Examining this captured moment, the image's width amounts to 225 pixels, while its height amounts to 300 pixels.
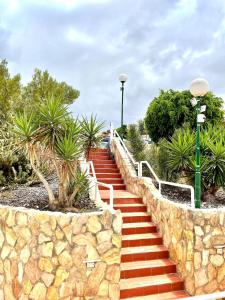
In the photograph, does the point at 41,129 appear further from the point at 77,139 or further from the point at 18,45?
the point at 18,45

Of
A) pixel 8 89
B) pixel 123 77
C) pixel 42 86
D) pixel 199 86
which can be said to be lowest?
pixel 199 86

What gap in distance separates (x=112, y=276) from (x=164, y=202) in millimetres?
2547

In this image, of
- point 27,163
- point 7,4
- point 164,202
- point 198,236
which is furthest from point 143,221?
point 7,4

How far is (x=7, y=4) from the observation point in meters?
9.01

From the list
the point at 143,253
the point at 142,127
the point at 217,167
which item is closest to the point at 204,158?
the point at 217,167

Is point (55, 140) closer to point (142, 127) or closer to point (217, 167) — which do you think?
point (217, 167)

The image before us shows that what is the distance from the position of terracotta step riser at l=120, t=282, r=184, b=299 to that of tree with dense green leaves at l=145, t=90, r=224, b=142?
13061mm

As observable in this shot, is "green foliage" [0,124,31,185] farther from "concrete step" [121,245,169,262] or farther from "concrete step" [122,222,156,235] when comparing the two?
"concrete step" [121,245,169,262]

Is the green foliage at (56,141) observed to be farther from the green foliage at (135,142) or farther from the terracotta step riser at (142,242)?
the green foliage at (135,142)

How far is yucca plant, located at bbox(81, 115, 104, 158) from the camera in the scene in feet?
29.0

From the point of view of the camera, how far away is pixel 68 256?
22.2ft

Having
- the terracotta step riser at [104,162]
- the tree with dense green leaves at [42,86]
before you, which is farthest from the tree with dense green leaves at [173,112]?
the terracotta step riser at [104,162]

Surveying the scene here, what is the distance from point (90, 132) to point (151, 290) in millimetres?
4060

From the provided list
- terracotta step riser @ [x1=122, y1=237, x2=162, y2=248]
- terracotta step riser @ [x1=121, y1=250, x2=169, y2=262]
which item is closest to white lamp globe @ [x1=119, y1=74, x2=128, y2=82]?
terracotta step riser @ [x1=122, y1=237, x2=162, y2=248]
